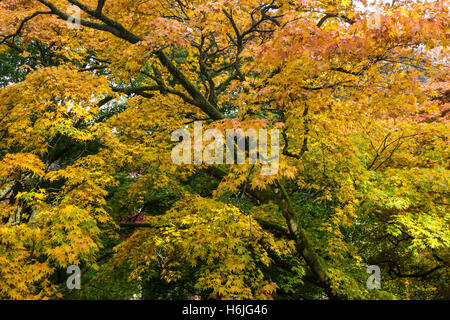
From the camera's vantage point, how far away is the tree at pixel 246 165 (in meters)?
4.14

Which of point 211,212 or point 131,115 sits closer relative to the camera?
point 211,212

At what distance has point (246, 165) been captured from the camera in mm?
4094

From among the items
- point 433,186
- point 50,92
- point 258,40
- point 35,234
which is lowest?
point 35,234

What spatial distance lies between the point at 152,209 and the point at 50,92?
4.91 m

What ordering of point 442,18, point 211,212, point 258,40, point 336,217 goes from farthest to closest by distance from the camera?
point 258,40
point 336,217
point 211,212
point 442,18

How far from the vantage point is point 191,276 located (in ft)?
24.7

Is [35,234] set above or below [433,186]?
below

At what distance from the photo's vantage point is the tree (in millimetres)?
4145
